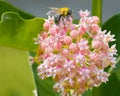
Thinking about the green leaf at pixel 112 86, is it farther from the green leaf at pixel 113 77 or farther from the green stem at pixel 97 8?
the green stem at pixel 97 8

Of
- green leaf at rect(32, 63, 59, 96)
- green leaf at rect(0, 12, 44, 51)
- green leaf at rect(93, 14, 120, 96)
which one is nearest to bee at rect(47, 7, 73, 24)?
green leaf at rect(0, 12, 44, 51)

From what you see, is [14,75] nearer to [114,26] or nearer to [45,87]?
[45,87]

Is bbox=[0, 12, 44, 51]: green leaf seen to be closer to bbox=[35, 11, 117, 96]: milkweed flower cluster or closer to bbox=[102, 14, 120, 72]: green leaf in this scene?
bbox=[35, 11, 117, 96]: milkweed flower cluster

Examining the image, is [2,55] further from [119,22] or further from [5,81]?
[119,22]

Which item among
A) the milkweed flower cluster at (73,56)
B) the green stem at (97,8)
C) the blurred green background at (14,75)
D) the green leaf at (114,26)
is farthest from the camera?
the blurred green background at (14,75)

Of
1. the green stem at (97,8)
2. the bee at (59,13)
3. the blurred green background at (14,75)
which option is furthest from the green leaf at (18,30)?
the blurred green background at (14,75)

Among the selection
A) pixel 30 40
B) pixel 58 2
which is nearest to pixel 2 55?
pixel 58 2

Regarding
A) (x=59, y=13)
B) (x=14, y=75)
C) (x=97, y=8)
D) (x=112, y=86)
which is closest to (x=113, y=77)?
(x=112, y=86)
